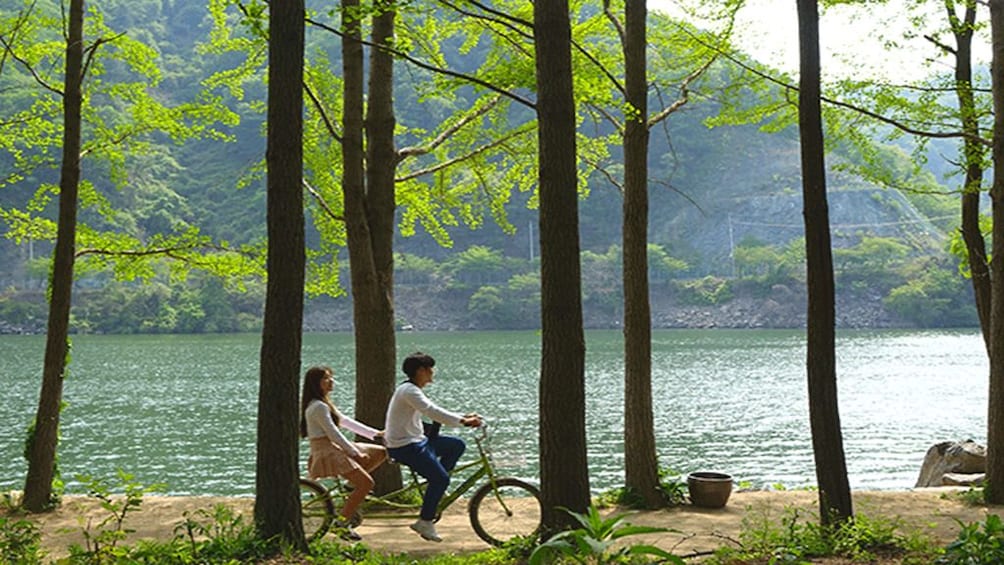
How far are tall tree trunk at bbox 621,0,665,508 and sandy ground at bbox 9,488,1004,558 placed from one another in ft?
1.49

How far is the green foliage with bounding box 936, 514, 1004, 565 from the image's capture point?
4375 millimetres

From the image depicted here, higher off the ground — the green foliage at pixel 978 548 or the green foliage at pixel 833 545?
the green foliage at pixel 978 548

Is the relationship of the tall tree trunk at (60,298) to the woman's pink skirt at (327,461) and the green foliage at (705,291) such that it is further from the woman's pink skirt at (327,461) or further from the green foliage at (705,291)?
the green foliage at (705,291)

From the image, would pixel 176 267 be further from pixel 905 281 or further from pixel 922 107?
pixel 905 281

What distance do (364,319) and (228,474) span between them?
12.2m

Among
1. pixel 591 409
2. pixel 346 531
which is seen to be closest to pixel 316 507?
pixel 346 531

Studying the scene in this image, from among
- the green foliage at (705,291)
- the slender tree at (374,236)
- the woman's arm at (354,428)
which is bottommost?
the woman's arm at (354,428)

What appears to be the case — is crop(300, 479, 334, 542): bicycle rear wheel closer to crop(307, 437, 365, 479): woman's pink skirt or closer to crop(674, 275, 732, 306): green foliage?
crop(307, 437, 365, 479): woman's pink skirt

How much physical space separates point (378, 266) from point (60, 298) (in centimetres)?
293

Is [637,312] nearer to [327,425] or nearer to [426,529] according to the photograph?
[426,529]

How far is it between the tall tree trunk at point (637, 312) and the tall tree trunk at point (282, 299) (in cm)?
406

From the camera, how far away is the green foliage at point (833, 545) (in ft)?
17.1

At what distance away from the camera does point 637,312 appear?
8.98m

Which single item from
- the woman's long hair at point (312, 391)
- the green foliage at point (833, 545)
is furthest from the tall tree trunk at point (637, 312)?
the woman's long hair at point (312, 391)
